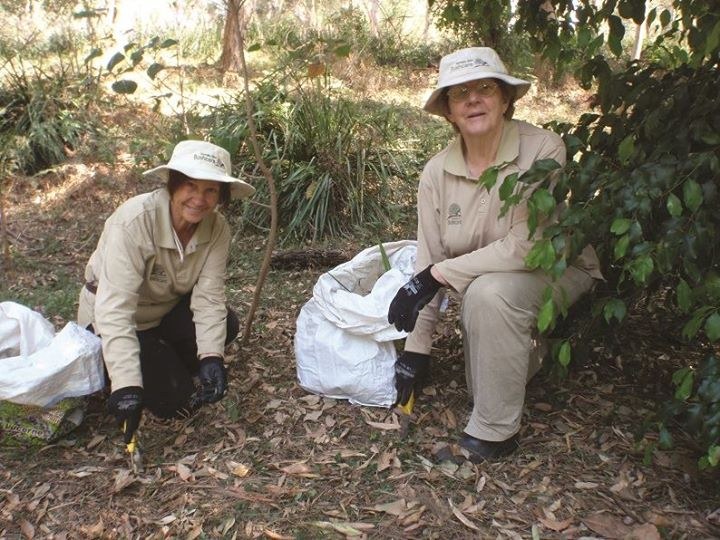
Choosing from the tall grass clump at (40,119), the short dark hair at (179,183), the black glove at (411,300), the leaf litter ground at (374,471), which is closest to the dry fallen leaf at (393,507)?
the leaf litter ground at (374,471)

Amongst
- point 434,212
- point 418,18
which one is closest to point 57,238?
point 434,212

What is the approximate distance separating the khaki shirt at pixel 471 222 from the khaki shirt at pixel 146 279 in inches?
34.2

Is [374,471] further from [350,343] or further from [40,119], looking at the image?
[40,119]

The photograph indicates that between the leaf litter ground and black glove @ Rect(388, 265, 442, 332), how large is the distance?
45 centimetres

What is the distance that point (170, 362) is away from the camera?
8.84ft

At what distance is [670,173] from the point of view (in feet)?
5.83

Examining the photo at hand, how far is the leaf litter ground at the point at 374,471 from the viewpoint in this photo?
2.10m

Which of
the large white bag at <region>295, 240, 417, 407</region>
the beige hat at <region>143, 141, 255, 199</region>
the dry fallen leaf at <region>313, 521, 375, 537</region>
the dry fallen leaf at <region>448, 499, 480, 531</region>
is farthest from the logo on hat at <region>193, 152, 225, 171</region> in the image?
the dry fallen leaf at <region>448, 499, 480, 531</region>

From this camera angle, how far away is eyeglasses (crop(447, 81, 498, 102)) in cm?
231

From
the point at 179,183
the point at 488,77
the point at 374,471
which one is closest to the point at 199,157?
the point at 179,183

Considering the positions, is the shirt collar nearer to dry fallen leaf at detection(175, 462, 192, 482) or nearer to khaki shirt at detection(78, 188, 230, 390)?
khaki shirt at detection(78, 188, 230, 390)

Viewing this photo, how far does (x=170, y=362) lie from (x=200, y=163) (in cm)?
90

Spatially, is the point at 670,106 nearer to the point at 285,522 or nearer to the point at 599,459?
the point at 599,459

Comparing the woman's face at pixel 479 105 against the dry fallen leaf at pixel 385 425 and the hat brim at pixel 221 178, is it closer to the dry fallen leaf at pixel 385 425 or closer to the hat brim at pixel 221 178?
the hat brim at pixel 221 178
